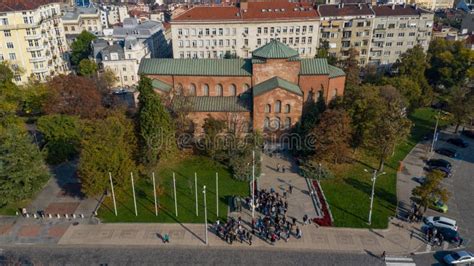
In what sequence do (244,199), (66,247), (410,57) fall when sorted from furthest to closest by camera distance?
(410,57) < (244,199) < (66,247)

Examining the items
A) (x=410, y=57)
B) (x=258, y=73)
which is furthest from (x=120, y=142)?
(x=410, y=57)

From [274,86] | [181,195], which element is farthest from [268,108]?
[181,195]

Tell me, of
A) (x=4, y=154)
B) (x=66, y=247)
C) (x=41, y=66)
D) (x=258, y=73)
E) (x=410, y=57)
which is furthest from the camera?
(x=41, y=66)

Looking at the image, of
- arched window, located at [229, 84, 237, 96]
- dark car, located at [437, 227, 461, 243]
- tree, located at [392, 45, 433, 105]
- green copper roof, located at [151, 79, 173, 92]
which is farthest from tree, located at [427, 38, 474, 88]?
green copper roof, located at [151, 79, 173, 92]

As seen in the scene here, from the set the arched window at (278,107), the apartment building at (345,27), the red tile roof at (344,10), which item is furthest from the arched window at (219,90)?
the red tile roof at (344,10)

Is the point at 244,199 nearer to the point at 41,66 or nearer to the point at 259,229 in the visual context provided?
the point at 259,229

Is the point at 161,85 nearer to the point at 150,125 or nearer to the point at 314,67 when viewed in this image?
the point at 150,125

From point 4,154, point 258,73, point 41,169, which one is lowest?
point 41,169
